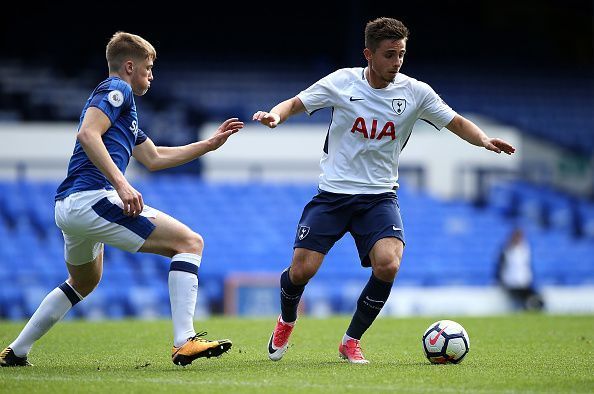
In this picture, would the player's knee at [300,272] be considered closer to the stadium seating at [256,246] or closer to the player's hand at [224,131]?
the player's hand at [224,131]

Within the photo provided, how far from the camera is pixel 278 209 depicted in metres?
21.5

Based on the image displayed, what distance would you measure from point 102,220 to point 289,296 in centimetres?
167

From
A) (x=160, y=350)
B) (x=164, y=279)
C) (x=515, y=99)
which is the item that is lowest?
(x=164, y=279)

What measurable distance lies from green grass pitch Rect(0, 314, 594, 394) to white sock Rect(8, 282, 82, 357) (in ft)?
0.73

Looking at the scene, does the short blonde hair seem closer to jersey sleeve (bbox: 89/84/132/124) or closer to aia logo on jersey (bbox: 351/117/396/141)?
jersey sleeve (bbox: 89/84/132/124)

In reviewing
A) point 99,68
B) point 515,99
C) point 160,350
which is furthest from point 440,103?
point 515,99

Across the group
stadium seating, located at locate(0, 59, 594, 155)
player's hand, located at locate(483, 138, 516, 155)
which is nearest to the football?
player's hand, located at locate(483, 138, 516, 155)

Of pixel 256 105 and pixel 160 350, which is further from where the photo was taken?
pixel 256 105

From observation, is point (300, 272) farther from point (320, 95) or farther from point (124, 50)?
point (124, 50)

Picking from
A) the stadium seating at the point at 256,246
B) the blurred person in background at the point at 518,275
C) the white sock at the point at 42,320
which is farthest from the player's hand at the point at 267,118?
the blurred person in background at the point at 518,275

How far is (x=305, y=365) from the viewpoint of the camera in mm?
7430

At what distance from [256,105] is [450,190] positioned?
16.6 feet

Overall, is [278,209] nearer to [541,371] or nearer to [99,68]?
[99,68]

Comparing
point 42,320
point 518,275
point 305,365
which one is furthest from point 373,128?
point 518,275
